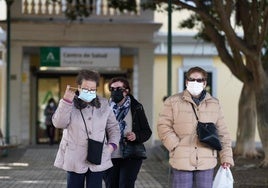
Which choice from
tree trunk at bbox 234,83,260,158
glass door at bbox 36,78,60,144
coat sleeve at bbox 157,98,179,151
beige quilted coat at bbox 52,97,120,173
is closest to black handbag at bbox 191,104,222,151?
coat sleeve at bbox 157,98,179,151

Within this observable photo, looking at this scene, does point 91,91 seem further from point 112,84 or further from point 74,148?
point 112,84

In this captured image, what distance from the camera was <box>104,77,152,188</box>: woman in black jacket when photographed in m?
7.48

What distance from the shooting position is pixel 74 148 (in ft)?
20.5

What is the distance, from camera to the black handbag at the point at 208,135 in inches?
248

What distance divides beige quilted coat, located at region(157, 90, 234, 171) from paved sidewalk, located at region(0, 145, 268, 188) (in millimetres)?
4152

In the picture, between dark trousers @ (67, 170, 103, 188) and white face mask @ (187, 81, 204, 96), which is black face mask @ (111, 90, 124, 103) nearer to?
white face mask @ (187, 81, 204, 96)

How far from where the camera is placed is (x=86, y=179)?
20.9 feet

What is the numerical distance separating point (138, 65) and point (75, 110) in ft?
49.6

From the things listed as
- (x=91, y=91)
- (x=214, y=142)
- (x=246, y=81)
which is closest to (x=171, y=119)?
(x=214, y=142)

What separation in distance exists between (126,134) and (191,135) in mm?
1259

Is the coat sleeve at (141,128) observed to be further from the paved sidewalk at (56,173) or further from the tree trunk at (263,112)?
the tree trunk at (263,112)

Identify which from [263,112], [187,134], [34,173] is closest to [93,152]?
[187,134]

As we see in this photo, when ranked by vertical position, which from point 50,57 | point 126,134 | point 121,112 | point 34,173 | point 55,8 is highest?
point 55,8

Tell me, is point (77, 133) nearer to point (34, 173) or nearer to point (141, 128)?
point (141, 128)
